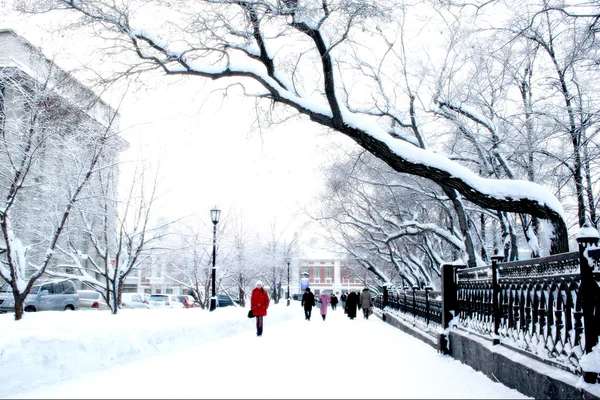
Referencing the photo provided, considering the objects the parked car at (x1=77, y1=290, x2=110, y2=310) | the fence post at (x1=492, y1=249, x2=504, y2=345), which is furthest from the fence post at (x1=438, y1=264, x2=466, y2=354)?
the parked car at (x1=77, y1=290, x2=110, y2=310)

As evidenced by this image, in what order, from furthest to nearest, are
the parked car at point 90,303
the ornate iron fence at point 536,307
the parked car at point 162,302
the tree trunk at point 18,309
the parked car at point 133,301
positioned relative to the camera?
the parked car at point 162,302 → the parked car at point 133,301 → the parked car at point 90,303 → the tree trunk at point 18,309 → the ornate iron fence at point 536,307

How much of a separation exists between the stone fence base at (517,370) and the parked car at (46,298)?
16.2 meters

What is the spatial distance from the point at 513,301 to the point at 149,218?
15992mm

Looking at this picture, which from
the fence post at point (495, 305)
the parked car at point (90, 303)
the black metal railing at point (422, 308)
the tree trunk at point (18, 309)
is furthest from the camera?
the parked car at point (90, 303)

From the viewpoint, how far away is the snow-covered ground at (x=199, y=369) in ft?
20.4

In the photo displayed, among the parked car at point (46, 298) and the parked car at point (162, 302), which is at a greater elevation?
the parked car at point (46, 298)

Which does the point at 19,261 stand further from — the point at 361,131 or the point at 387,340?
the point at 387,340

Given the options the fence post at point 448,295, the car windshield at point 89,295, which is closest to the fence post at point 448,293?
the fence post at point 448,295

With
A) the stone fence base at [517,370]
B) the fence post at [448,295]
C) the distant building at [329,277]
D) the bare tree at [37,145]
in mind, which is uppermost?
the bare tree at [37,145]

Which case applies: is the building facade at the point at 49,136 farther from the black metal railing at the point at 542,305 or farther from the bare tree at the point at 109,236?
→ the black metal railing at the point at 542,305

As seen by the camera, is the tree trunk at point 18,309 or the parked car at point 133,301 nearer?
the tree trunk at point 18,309

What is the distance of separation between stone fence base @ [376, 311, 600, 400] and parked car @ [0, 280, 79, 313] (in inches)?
636

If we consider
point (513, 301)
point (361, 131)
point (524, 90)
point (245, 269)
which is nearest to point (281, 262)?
point (245, 269)

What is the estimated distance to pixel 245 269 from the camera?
38.9 metres
